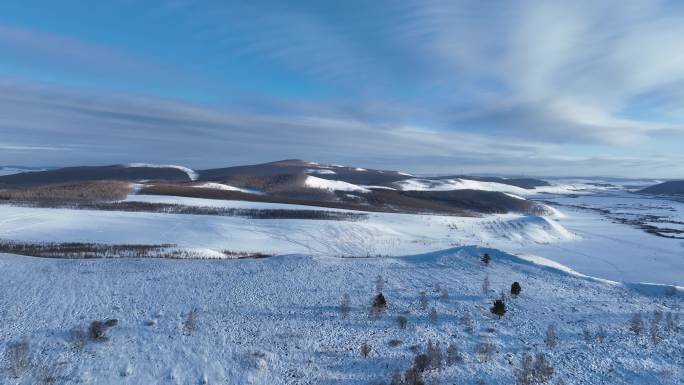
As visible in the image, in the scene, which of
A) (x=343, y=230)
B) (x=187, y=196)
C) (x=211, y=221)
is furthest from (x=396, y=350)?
(x=187, y=196)

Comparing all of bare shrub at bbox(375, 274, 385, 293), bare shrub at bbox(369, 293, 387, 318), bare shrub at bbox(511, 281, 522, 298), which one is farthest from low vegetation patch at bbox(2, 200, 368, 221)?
bare shrub at bbox(369, 293, 387, 318)

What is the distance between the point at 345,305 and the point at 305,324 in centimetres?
209

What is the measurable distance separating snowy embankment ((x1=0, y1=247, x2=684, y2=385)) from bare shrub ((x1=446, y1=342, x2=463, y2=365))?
3.1 inches

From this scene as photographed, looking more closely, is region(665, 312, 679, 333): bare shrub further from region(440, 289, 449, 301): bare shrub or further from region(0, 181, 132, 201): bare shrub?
region(0, 181, 132, 201): bare shrub

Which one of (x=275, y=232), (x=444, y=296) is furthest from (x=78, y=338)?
(x=275, y=232)

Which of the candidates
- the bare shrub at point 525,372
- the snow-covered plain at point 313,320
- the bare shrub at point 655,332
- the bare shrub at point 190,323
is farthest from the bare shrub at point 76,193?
the bare shrub at point 655,332

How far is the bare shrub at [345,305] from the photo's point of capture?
44.6 feet

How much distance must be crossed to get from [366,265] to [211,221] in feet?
92.0

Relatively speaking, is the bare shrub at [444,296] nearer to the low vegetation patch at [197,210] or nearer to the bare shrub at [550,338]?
the bare shrub at [550,338]

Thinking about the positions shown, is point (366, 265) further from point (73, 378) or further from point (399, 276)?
point (73, 378)

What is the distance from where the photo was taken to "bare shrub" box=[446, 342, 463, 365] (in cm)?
1039

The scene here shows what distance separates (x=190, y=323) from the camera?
39.6 ft

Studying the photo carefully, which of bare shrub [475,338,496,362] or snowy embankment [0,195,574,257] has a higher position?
bare shrub [475,338,496,362]

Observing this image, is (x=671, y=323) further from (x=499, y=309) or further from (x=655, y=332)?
(x=499, y=309)
